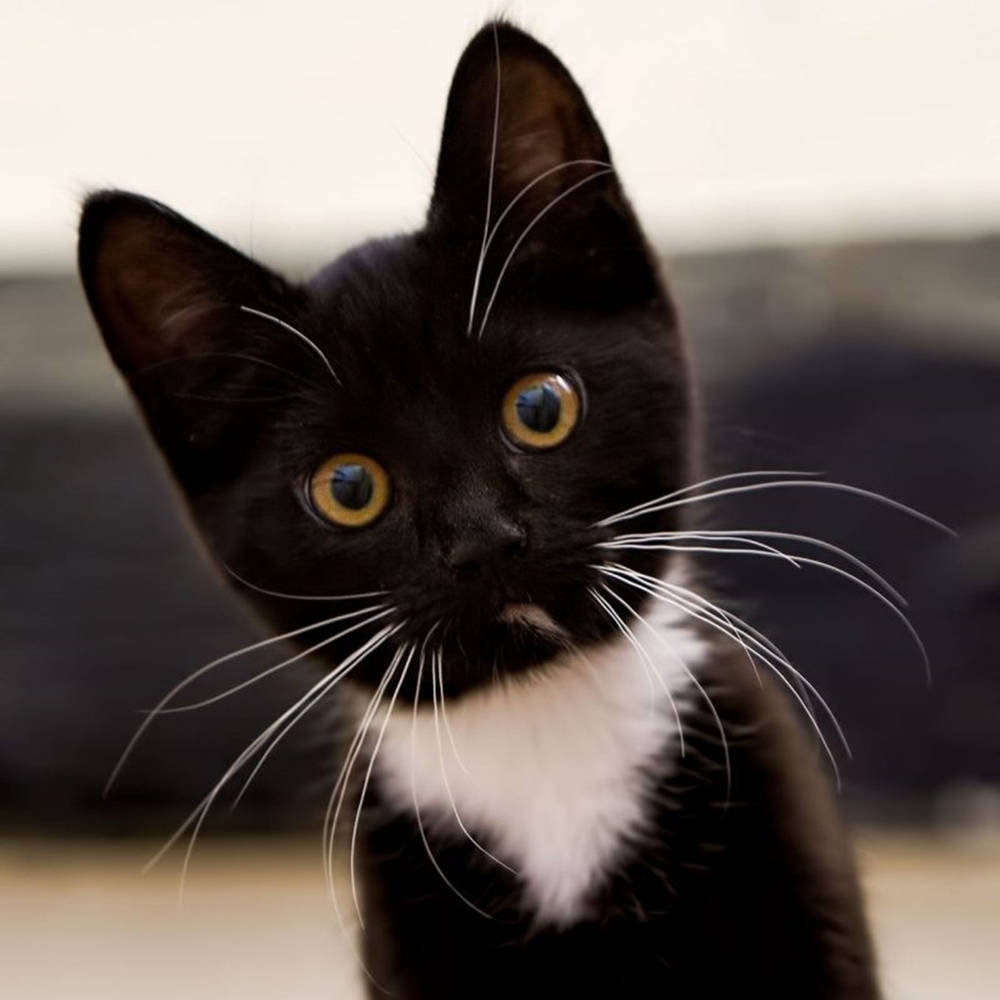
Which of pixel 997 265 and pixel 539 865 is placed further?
pixel 997 265

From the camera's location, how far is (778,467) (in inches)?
61.3

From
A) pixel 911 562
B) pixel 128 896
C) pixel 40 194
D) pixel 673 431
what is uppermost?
pixel 673 431

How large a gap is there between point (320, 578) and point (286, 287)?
0.19 m

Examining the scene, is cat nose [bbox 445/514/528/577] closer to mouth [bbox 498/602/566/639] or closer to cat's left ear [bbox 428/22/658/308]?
mouth [bbox 498/602/566/639]

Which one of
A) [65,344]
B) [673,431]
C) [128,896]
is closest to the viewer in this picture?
[673,431]

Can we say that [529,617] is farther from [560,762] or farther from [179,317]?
[179,317]

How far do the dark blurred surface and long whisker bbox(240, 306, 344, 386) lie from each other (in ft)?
2.41

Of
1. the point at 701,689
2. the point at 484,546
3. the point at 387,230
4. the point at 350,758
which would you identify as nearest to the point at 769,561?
the point at 387,230

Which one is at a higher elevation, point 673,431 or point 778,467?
point 673,431

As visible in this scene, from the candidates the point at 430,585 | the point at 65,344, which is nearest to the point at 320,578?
the point at 430,585

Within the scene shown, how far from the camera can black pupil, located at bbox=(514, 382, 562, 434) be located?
85 cm

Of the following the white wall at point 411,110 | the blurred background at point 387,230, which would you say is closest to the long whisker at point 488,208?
the blurred background at point 387,230

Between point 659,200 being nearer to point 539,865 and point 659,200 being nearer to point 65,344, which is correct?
point 65,344

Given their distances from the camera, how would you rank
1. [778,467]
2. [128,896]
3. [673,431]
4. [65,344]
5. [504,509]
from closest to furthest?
[504,509]
[673,431]
[778,467]
[128,896]
[65,344]
